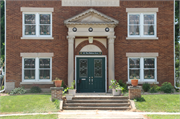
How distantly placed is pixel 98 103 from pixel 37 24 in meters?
7.99

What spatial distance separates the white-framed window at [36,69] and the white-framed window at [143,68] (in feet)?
20.9

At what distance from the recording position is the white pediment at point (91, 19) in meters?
15.4

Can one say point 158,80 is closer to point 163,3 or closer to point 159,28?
point 159,28

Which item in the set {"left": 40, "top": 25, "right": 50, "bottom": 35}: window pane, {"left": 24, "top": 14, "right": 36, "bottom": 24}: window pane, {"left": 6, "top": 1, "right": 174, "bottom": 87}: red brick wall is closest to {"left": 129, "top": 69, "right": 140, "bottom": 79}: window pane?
{"left": 6, "top": 1, "right": 174, "bottom": 87}: red brick wall

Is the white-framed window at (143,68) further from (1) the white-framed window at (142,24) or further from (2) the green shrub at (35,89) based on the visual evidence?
(2) the green shrub at (35,89)

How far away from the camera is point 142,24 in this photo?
650 inches

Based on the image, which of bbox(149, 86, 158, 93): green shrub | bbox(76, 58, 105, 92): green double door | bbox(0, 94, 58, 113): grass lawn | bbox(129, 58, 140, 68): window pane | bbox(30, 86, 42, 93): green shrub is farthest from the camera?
bbox(129, 58, 140, 68): window pane

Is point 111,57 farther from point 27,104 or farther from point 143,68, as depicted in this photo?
point 27,104

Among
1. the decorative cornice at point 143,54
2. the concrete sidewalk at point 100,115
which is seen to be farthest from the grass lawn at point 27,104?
the decorative cornice at point 143,54

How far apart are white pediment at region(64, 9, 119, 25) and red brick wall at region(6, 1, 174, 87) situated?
943 mm

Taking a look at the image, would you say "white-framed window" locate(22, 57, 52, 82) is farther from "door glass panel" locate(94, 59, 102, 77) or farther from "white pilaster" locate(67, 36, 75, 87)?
"door glass panel" locate(94, 59, 102, 77)

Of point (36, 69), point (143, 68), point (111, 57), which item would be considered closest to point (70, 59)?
point (36, 69)

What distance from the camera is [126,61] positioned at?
1631cm

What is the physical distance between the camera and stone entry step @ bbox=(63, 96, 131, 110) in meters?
12.2
